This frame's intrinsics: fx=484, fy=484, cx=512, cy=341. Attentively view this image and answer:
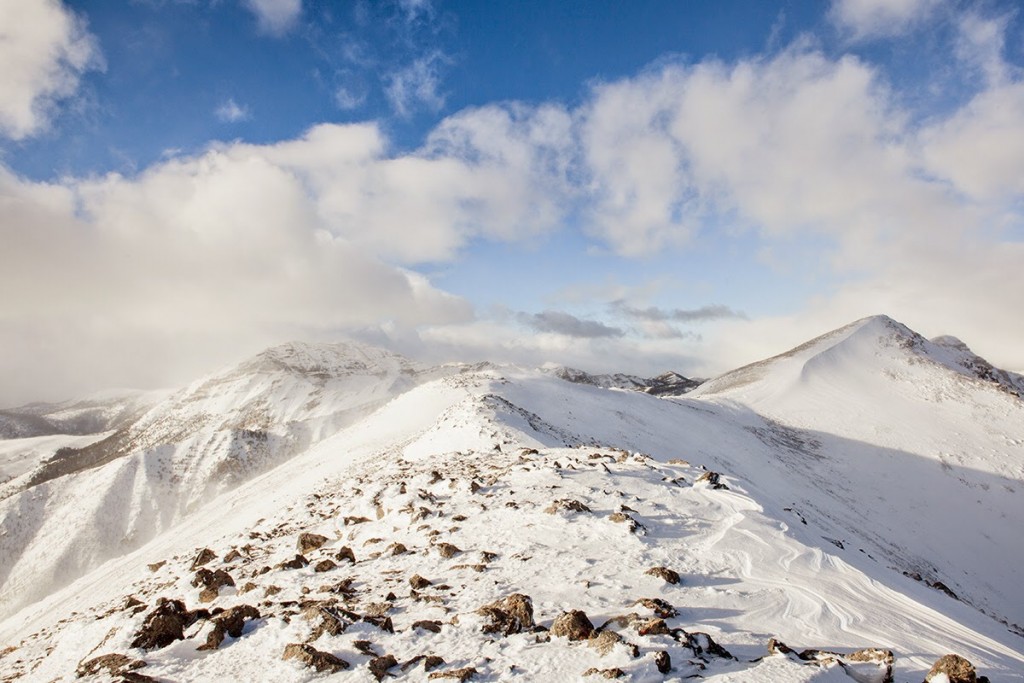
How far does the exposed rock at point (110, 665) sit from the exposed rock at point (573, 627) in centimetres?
583

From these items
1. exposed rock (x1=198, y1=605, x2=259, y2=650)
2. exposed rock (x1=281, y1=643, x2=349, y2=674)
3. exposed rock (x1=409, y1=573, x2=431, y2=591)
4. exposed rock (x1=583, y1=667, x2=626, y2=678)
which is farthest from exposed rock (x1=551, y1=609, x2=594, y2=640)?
exposed rock (x1=198, y1=605, x2=259, y2=650)

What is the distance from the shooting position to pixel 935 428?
182 ft

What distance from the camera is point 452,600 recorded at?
8.17 m

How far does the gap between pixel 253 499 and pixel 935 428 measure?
69.4 meters

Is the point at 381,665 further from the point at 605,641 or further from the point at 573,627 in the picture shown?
the point at 605,641

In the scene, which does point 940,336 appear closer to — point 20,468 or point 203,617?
point 203,617

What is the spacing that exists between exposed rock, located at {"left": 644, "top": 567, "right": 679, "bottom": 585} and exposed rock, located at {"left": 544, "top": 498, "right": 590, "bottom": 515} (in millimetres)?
3007

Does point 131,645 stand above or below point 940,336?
below

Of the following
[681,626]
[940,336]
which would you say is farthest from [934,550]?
[940,336]

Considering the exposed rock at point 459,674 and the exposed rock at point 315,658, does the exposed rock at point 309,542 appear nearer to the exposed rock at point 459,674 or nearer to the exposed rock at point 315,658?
the exposed rock at point 315,658

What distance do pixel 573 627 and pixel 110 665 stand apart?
6.56 meters

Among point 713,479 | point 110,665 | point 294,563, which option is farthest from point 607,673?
point 713,479

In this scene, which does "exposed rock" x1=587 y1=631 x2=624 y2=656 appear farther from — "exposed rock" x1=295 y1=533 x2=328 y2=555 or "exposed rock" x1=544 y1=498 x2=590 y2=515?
"exposed rock" x1=295 y1=533 x2=328 y2=555

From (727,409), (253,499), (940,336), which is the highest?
(940,336)
